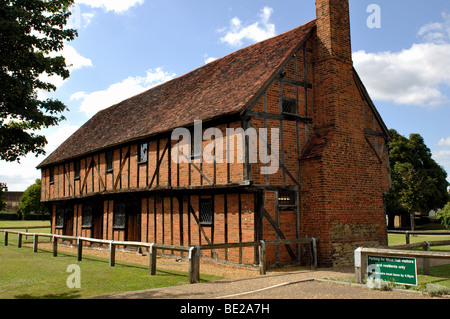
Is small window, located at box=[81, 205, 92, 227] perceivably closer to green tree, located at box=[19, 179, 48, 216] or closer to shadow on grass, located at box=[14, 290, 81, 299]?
shadow on grass, located at box=[14, 290, 81, 299]

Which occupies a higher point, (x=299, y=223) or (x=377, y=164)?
(x=377, y=164)

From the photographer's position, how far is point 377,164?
14883 mm

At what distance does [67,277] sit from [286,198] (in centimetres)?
724

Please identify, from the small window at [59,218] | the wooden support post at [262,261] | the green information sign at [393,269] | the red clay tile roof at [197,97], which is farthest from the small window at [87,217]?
the green information sign at [393,269]

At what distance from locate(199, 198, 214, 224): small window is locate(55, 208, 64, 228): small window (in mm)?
14799

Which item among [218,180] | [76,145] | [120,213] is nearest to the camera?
[218,180]

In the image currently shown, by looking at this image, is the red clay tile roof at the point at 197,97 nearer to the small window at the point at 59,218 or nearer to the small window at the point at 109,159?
the small window at the point at 109,159

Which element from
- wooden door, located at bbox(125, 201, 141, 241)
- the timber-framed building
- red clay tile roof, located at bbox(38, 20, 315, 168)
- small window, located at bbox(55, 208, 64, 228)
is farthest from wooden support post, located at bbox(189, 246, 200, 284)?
small window, located at bbox(55, 208, 64, 228)

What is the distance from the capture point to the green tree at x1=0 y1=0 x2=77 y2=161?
→ 11.2 m

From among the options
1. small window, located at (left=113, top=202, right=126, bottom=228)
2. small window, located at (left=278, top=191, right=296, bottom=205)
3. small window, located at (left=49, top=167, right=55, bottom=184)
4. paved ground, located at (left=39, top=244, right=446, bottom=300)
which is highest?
small window, located at (left=49, top=167, right=55, bottom=184)

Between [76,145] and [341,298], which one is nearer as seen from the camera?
[341,298]
